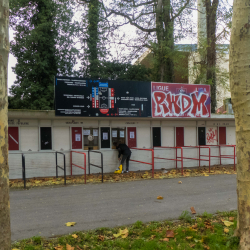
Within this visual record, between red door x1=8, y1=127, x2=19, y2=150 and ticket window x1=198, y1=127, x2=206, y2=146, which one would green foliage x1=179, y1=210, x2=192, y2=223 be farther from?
ticket window x1=198, y1=127, x2=206, y2=146

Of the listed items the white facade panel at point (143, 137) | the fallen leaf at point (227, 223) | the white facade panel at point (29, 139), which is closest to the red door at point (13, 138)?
the white facade panel at point (29, 139)

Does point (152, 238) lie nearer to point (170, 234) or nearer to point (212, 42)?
point (170, 234)

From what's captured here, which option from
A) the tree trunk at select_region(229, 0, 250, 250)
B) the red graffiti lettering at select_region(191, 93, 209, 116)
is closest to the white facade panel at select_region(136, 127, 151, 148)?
the red graffiti lettering at select_region(191, 93, 209, 116)

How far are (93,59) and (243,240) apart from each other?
20927mm

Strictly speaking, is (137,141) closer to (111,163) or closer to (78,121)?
(111,163)

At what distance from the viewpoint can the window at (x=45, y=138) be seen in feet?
37.2

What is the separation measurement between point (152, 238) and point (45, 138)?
7.88m

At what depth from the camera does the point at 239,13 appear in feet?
12.7

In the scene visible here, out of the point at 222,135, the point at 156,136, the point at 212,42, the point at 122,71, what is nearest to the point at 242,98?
the point at 156,136

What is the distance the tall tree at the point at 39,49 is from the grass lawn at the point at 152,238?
1798 cm

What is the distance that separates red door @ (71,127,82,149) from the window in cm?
97

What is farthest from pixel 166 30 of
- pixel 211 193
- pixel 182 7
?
pixel 211 193

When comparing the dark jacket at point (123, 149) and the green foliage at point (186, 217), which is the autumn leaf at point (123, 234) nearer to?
the green foliage at point (186, 217)

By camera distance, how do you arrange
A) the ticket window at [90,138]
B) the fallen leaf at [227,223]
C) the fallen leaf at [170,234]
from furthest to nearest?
the ticket window at [90,138], the fallen leaf at [227,223], the fallen leaf at [170,234]
